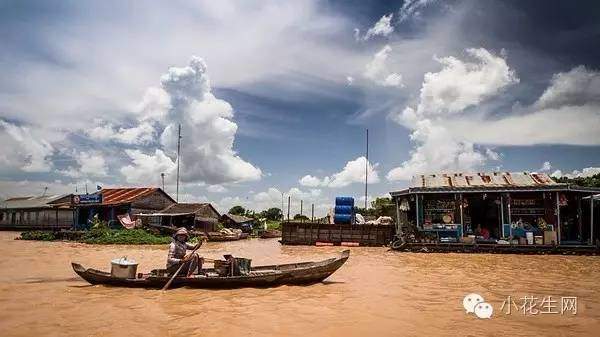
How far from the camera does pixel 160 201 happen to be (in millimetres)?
39438

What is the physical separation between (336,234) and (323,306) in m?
16.4

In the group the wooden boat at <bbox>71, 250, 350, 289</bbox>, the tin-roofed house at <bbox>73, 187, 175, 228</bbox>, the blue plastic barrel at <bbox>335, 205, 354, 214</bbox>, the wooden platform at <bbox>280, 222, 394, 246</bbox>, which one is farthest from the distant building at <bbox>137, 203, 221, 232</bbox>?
the wooden boat at <bbox>71, 250, 350, 289</bbox>

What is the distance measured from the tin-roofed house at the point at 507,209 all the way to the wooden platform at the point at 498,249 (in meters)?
0.53

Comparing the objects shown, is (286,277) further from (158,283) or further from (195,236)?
(195,236)

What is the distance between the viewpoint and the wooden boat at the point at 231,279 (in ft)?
31.6

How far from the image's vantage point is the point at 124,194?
1511 inches

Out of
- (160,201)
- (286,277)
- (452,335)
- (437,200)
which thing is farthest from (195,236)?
(452,335)

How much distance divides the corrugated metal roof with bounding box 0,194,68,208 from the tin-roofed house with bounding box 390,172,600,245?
36.6 m

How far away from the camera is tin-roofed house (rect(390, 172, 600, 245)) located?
1920 centimetres

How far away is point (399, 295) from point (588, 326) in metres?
3.75

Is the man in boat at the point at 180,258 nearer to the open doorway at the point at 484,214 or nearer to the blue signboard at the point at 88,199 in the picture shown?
the open doorway at the point at 484,214

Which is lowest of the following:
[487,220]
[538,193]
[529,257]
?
[529,257]

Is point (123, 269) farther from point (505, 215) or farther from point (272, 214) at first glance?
point (272, 214)

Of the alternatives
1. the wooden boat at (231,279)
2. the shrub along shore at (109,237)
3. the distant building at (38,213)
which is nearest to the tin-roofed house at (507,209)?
the wooden boat at (231,279)
